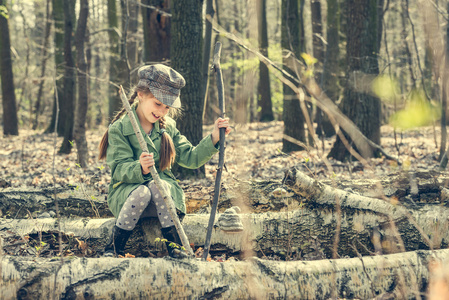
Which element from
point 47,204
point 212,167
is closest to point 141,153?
point 47,204

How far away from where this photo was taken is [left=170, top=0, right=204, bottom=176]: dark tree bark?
6.11 meters

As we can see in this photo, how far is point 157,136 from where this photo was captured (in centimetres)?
360

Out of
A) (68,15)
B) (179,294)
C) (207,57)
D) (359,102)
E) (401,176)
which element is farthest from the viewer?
(68,15)

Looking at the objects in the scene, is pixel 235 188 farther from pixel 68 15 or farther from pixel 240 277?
pixel 68 15

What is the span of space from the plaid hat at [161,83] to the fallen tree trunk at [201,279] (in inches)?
51.9

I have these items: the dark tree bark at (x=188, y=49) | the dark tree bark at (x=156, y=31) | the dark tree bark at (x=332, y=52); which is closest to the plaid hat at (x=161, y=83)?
the dark tree bark at (x=188, y=49)

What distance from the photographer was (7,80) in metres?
14.1

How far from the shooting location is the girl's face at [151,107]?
11.3ft

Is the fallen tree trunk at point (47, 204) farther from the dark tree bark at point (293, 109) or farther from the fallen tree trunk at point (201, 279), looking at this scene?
the dark tree bark at point (293, 109)

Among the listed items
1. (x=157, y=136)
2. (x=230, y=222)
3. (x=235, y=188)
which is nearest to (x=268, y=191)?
(x=235, y=188)

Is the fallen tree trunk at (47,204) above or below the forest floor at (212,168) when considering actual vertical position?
below

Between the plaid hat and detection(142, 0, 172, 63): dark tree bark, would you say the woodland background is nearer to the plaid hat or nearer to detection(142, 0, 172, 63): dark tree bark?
detection(142, 0, 172, 63): dark tree bark

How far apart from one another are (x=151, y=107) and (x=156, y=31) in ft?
16.0

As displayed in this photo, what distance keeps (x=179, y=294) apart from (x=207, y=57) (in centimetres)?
520
